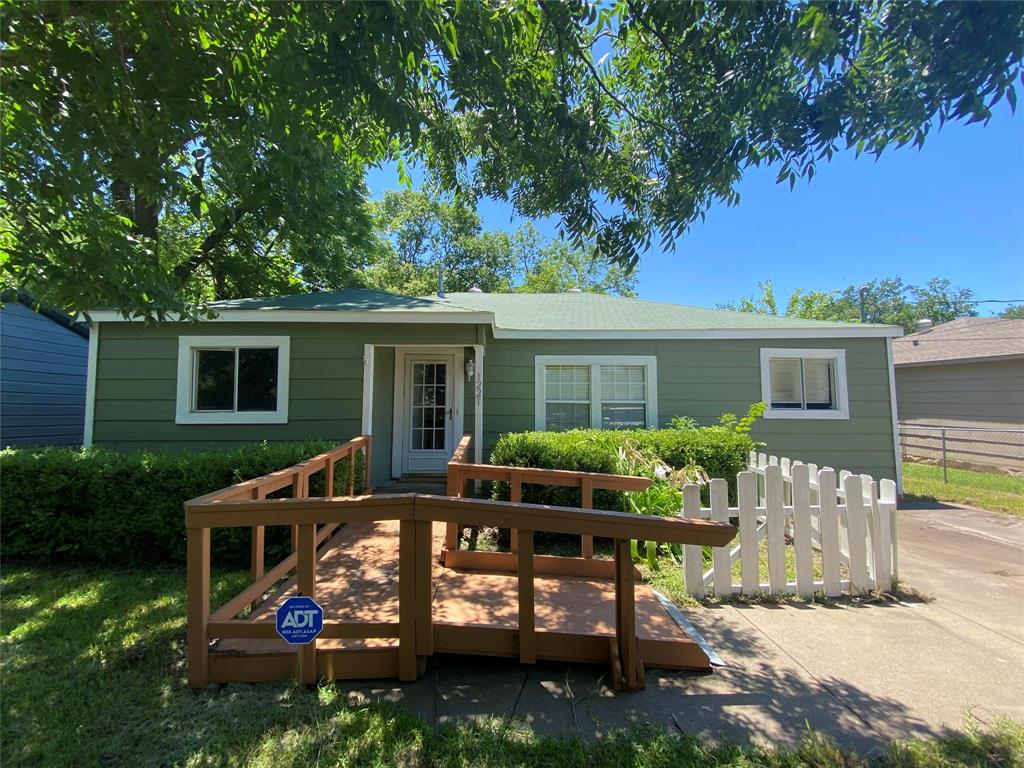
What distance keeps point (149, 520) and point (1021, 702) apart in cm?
657

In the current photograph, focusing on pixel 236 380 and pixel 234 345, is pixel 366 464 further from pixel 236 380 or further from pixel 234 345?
pixel 234 345

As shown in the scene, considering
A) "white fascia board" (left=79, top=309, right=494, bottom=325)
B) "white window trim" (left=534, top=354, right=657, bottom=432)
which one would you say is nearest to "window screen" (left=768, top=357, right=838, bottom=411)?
"white window trim" (left=534, top=354, right=657, bottom=432)

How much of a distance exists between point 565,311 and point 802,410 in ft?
15.2

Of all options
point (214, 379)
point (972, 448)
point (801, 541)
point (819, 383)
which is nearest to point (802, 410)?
point (819, 383)

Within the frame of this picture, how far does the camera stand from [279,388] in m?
6.49

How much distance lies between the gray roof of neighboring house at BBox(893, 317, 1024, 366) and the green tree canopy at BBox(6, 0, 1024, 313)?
12494mm

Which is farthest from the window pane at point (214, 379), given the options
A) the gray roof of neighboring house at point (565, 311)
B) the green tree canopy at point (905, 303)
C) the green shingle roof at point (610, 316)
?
the green tree canopy at point (905, 303)

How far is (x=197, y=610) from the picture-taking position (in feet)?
7.95

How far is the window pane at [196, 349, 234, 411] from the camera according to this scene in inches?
261

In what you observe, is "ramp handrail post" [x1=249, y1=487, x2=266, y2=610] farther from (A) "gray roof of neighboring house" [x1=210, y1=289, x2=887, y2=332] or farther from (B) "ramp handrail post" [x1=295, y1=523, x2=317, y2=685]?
(A) "gray roof of neighboring house" [x1=210, y1=289, x2=887, y2=332]

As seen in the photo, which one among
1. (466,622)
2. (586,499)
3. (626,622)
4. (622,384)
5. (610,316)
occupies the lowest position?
(466,622)

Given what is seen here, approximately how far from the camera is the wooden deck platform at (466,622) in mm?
2496

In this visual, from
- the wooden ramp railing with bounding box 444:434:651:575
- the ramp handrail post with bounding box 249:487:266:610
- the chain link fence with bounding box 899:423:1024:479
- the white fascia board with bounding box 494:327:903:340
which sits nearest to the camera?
the ramp handrail post with bounding box 249:487:266:610

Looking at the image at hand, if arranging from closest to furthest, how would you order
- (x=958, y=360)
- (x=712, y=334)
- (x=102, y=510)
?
1. (x=102, y=510)
2. (x=712, y=334)
3. (x=958, y=360)
